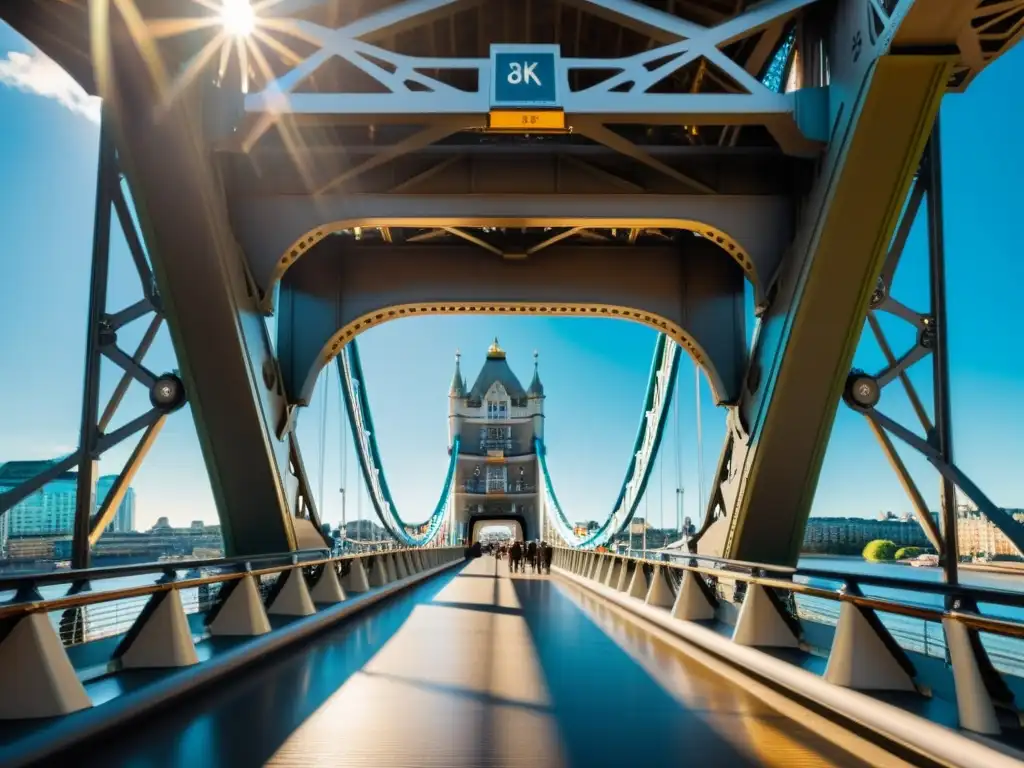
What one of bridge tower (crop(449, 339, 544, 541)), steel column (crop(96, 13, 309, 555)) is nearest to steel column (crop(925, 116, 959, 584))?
steel column (crop(96, 13, 309, 555))

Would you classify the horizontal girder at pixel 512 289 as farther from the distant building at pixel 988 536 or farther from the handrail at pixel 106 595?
the handrail at pixel 106 595

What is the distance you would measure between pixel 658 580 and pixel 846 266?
13.3 feet

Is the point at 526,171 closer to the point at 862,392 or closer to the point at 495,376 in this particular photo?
the point at 862,392

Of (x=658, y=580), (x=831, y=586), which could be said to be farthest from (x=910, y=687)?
(x=658, y=580)

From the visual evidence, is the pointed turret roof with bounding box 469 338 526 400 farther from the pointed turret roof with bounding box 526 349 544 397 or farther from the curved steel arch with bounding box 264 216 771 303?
the curved steel arch with bounding box 264 216 771 303

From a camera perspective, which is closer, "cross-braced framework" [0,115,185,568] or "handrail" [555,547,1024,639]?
"handrail" [555,547,1024,639]

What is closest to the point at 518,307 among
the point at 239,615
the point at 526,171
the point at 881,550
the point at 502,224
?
the point at 502,224

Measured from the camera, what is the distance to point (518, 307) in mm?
15656

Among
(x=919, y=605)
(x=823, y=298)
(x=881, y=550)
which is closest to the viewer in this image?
(x=919, y=605)

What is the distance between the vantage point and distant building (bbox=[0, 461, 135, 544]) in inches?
421

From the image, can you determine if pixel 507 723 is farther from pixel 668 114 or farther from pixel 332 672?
pixel 668 114

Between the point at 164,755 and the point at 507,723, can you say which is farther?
the point at 507,723

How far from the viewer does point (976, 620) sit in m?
3.72

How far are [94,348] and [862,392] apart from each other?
358 inches
